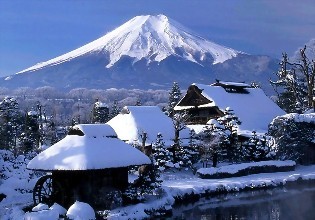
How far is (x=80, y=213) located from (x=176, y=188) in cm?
653

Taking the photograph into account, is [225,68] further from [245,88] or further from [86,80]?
[245,88]

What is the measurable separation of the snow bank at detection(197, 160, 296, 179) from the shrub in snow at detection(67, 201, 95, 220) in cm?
1120

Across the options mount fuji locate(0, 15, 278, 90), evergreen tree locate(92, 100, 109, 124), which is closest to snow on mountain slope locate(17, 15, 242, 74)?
mount fuji locate(0, 15, 278, 90)

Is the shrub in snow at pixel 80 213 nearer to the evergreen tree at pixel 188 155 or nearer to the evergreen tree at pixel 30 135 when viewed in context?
the evergreen tree at pixel 188 155

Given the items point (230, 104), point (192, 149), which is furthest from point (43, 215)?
point (230, 104)

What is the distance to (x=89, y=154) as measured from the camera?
686 inches

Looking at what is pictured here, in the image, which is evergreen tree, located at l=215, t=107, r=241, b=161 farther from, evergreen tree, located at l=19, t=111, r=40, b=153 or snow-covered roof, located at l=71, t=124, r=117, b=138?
evergreen tree, located at l=19, t=111, r=40, b=153

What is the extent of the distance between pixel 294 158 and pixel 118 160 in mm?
16268

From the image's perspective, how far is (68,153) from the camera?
17.8 metres

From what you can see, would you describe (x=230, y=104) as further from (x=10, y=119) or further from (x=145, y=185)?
(x=10, y=119)

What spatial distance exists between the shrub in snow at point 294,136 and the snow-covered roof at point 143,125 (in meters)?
6.54

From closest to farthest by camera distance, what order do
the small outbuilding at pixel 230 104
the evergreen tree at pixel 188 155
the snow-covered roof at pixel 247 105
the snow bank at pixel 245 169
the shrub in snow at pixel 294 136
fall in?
the snow bank at pixel 245 169 < the evergreen tree at pixel 188 155 < the shrub in snow at pixel 294 136 < the snow-covered roof at pixel 247 105 < the small outbuilding at pixel 230 104

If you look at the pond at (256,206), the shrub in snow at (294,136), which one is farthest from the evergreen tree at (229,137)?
the pond at (256,206)

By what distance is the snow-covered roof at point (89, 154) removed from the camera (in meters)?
17.1
